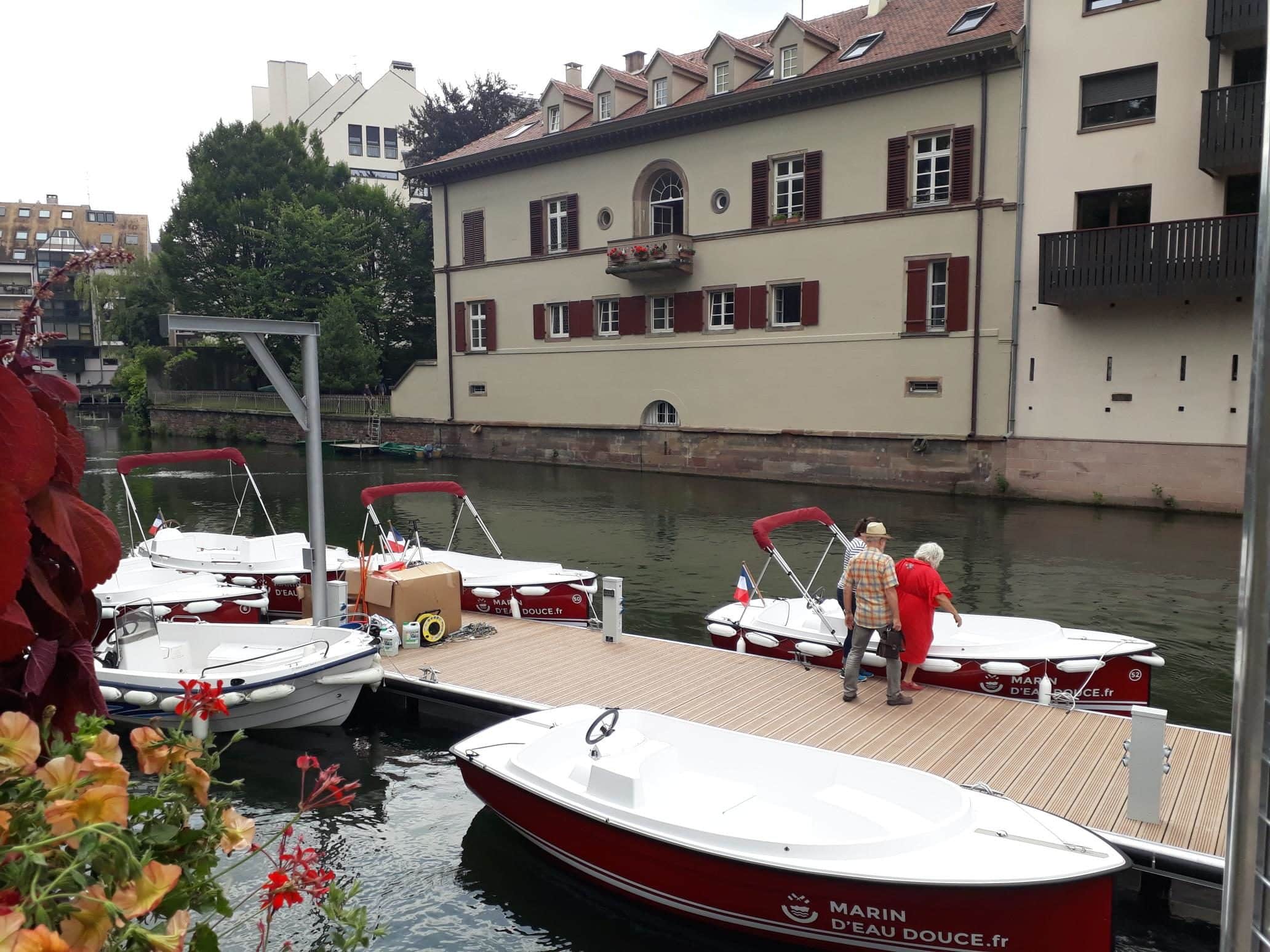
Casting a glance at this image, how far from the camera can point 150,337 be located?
6319cm

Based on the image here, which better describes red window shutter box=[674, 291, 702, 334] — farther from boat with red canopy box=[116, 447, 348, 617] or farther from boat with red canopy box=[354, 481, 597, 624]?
boat with red canopy box=[354, 481, 597, 624]

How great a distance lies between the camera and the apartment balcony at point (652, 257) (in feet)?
111

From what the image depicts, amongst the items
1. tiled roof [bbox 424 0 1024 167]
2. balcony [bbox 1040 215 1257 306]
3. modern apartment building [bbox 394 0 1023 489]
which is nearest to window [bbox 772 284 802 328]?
modern apartment building [bbox 394 0 1023 489]

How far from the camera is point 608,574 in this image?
19.7 meters

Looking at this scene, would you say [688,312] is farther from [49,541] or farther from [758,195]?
[49,541]

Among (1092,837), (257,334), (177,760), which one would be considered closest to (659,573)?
(257,334)

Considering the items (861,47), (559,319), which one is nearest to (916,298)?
(861,47)

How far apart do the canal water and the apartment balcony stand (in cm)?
697

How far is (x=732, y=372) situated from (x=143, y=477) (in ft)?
71.3

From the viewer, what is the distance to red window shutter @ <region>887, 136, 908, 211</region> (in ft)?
96.5

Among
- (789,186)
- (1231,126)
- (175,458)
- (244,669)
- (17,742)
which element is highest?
(789,186)

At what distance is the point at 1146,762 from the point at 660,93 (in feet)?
104

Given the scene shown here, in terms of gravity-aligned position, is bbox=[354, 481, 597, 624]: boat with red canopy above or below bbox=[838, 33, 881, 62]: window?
below

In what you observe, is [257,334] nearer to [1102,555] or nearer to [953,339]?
[1102,555]
